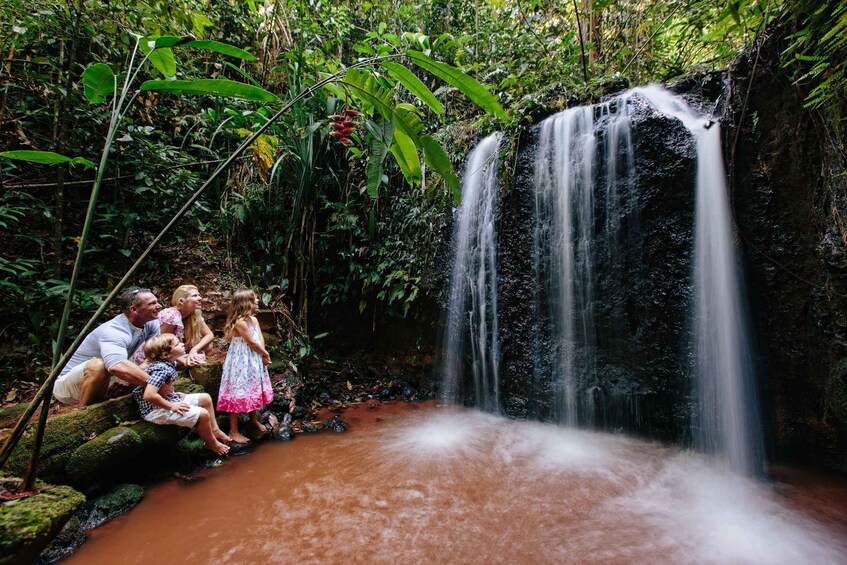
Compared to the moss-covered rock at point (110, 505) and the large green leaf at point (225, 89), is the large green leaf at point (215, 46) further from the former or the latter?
the moss-covered rock at point (110, 505)

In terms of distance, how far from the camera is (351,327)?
5.88 meters

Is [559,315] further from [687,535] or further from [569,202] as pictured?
[687,535]

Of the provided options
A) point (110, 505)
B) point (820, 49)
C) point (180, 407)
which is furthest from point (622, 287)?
point (110, 505)

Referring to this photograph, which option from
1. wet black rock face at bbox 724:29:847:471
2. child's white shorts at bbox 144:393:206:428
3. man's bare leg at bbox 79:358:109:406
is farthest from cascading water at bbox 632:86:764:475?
man's bare leg at bbox 79:358:109:406

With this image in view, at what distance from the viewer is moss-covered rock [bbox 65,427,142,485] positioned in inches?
98.6

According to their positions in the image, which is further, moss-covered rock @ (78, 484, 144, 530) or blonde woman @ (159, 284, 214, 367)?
blonde woman @ (159, 284, 214, 367)

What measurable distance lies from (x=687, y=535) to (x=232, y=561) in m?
2.75

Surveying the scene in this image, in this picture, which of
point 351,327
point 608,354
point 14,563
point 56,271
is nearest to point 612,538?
point 608,354

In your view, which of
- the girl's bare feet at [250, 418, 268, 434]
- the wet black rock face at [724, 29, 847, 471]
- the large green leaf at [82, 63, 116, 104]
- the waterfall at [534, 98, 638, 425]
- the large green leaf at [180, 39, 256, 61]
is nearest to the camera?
the large green leaf at [180, 39, 256, 61]

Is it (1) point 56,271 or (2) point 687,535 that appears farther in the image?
(1) point 56,271

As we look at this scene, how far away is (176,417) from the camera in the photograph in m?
2.92

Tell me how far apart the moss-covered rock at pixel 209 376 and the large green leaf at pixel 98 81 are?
2.74m

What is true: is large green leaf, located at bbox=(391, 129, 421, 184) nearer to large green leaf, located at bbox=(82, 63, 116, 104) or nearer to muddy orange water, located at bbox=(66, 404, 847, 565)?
large green leaf, located at bbox=(82, 63, 116, 104)

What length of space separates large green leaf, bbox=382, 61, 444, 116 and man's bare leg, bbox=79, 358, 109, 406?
3.25m
